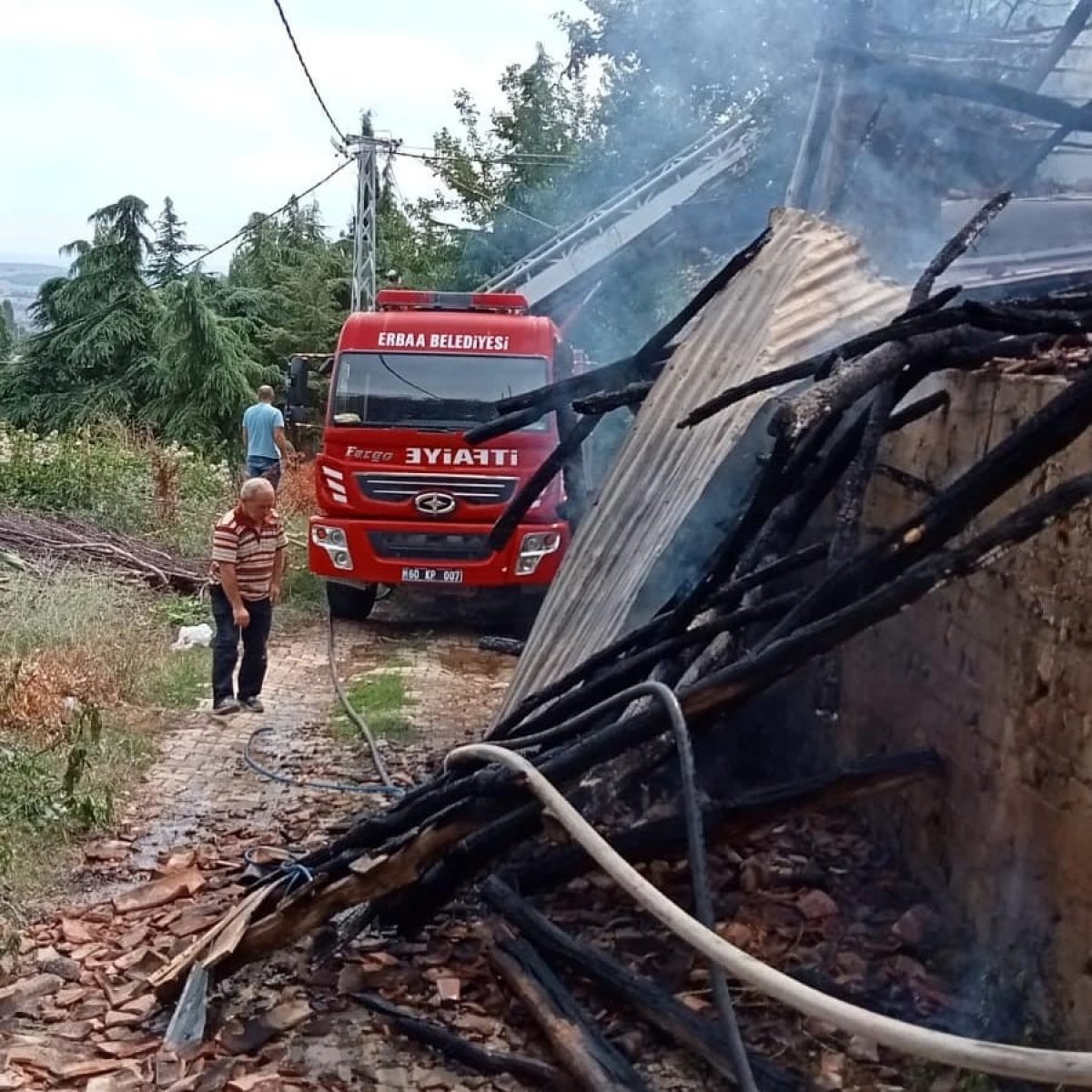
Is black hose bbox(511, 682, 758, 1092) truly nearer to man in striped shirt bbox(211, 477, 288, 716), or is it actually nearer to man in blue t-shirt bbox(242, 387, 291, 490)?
man in striped shirt bbox(211, 477, 288, 716)

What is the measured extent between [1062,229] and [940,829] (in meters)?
3.19

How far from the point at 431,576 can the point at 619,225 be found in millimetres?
6361

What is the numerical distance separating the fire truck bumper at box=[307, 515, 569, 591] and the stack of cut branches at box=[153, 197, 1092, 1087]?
4.79m

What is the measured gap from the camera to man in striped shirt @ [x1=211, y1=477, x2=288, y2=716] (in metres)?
7.62

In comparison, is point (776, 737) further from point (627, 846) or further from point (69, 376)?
point (69, 376)

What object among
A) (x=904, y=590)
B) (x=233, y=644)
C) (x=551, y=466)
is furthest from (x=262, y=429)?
(x=904, y=590)

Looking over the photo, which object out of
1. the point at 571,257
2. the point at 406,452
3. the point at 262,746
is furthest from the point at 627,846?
the point at 571,257

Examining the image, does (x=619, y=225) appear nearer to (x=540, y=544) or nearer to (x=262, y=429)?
(x=262, y=429)

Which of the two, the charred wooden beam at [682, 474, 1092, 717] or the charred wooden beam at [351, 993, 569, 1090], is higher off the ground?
the charred wooden beam at [682, 474, 1092, 717]

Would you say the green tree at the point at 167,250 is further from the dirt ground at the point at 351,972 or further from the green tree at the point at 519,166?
the dirt ground at the point at 351,972

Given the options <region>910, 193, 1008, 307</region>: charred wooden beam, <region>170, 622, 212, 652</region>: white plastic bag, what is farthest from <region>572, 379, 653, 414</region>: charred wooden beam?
<region>170, 622, 212, 652</region>: white plastic bag

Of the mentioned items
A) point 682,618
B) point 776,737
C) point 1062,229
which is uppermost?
point 1062,229

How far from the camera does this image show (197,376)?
21062mm

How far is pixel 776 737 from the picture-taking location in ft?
18.9
